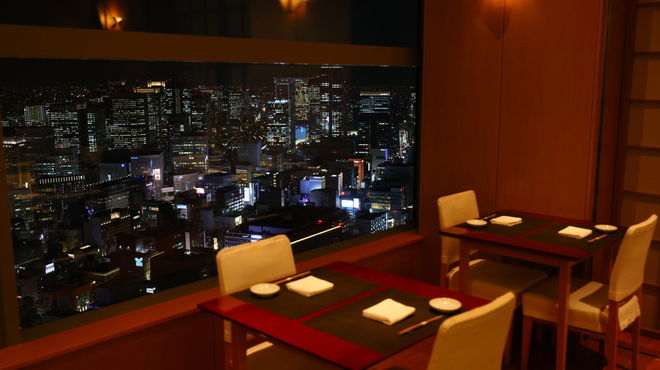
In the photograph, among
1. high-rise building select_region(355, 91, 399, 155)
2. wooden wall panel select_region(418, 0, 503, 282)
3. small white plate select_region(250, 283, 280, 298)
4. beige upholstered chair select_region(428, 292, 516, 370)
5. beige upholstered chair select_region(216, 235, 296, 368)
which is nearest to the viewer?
beige upholstered chair select_region(428, 292, 516, 370)

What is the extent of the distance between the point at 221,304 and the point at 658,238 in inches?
111

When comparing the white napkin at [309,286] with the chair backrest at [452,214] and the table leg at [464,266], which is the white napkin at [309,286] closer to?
the table leg at [464,266]

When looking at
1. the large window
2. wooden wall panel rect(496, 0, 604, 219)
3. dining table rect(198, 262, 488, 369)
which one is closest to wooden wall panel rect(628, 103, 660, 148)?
wooden wall panel rect(496, 0, 604, 219)

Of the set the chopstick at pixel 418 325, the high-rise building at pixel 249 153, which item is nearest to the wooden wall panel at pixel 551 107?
the high-rise building at pixel 249 153

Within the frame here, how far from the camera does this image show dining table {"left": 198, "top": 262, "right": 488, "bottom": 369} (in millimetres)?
1909

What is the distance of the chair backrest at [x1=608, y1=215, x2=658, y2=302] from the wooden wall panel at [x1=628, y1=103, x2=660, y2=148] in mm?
827

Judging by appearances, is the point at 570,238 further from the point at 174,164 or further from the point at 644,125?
the point at 174,164

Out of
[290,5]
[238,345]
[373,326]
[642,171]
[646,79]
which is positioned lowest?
[238,345]

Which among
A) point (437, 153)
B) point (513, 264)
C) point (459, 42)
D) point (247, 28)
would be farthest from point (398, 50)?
point (513, 264)

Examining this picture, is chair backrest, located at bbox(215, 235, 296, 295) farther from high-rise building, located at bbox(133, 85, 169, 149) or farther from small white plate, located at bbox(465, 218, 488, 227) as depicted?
small white plate, located at bbox(465, 218, 488, 227)

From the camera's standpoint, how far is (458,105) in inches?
161

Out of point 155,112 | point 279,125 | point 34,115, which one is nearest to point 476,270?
point 279,125

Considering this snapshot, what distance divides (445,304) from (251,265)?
904 mm

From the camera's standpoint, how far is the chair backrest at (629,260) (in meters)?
2.81
